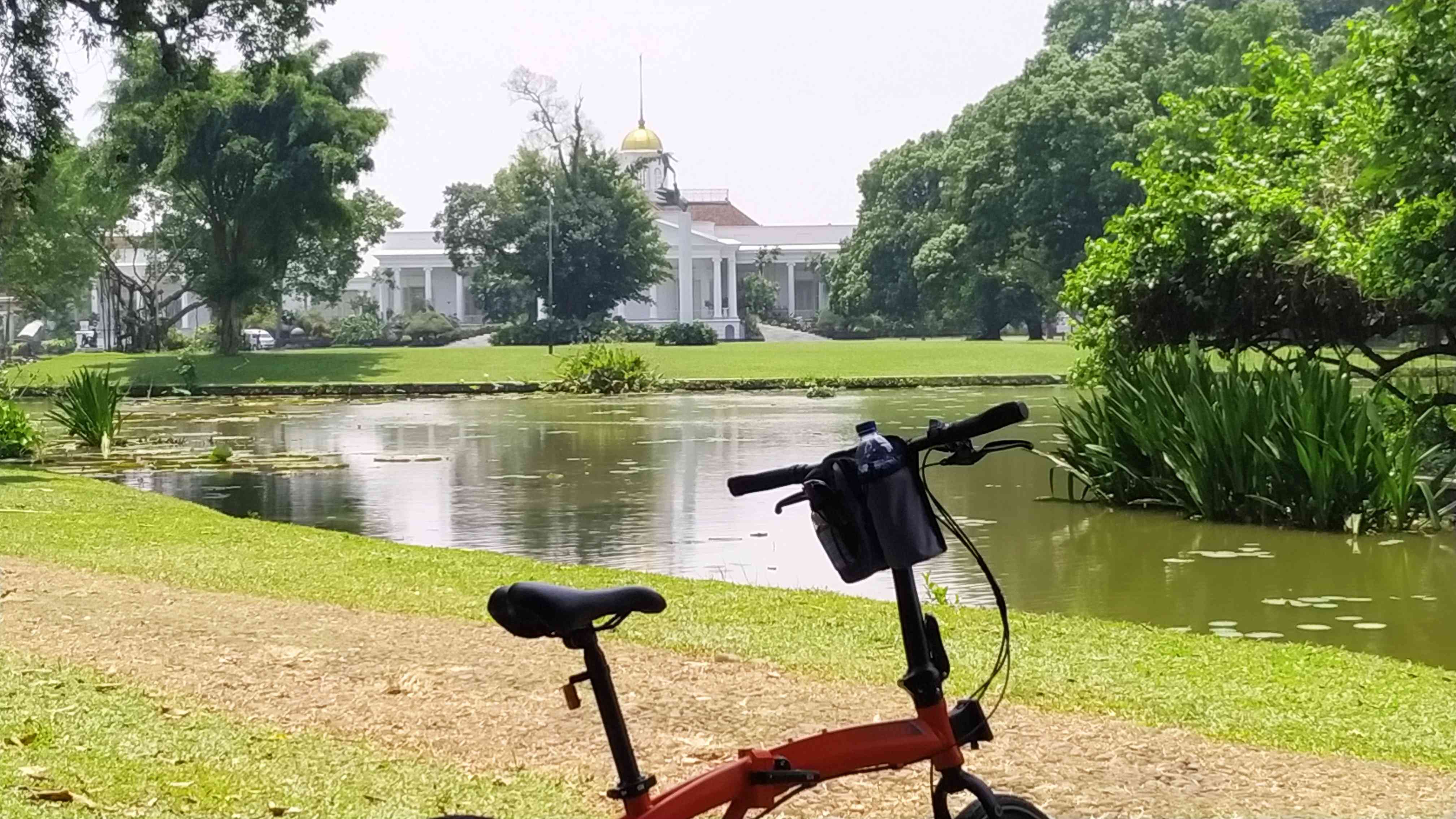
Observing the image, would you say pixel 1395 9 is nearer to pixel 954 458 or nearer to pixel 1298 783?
pixel 1298 783

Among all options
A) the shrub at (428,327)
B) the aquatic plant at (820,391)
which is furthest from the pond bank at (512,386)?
the shrub at (428,327)

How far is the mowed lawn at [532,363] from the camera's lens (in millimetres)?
52656

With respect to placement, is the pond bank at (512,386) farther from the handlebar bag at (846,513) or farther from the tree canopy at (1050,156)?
the handlebar bag at (846,513)

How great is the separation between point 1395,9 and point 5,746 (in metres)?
13.5

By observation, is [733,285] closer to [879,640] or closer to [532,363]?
[532,363]

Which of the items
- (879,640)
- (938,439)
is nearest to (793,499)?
(938,439)

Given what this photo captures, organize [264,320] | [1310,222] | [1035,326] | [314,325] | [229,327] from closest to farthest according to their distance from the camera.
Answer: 1. [1310,222]
2. [229,327]
3. [1035,326]
4. [264,320]
5. [314,325]

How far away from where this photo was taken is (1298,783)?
5.91 m

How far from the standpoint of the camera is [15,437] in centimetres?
2406

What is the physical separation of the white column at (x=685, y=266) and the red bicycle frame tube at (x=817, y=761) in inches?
3870

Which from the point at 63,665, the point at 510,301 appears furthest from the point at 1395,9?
the point at 510,301

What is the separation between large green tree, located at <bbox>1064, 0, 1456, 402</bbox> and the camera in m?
A: 15.3

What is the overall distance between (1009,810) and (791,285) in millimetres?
109378

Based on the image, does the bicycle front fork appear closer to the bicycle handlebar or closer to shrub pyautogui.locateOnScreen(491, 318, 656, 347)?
the bicycle handlebar
